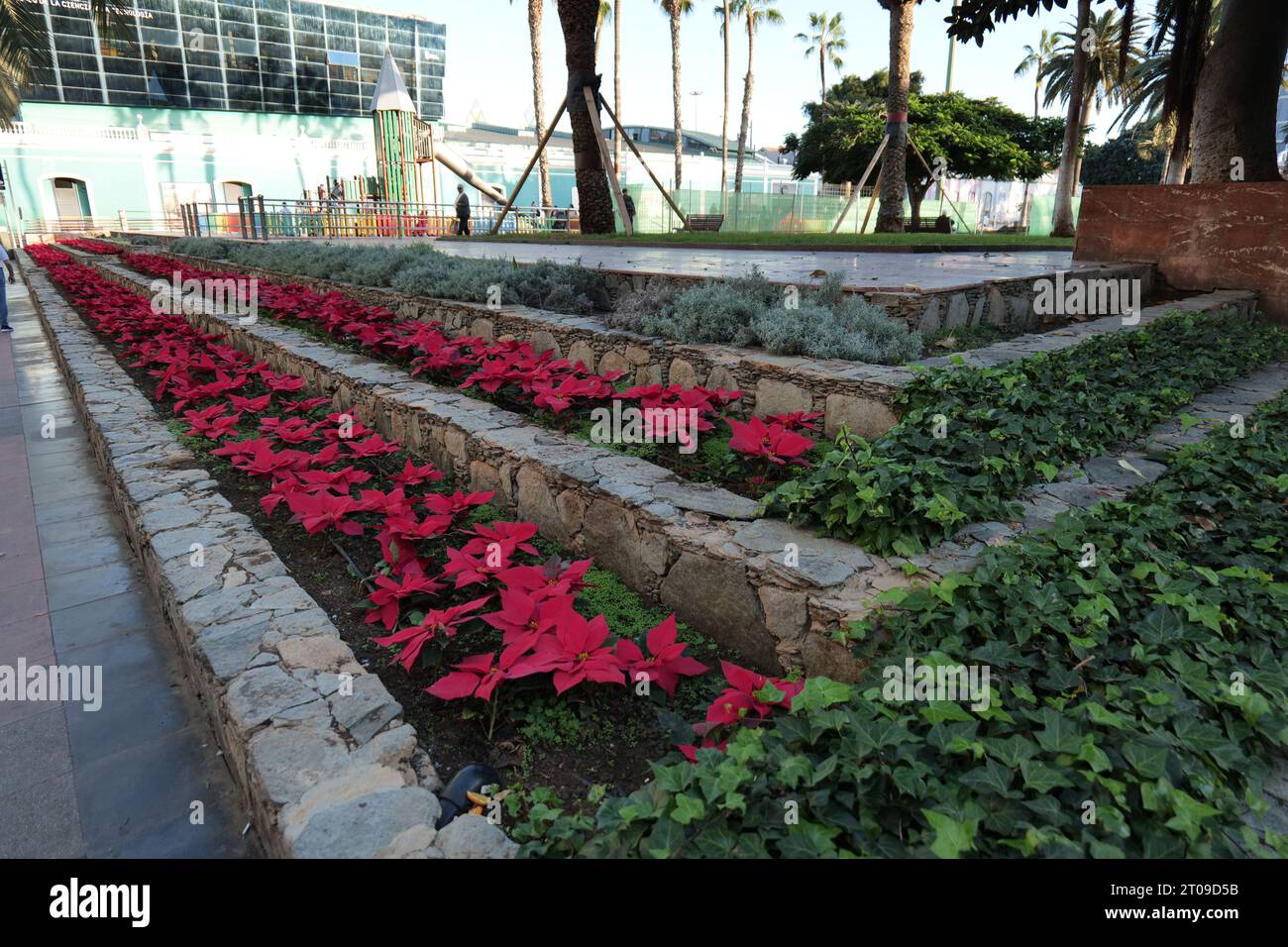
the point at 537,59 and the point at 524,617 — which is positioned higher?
the point at 537,59

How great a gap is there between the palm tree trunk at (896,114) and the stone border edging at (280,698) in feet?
49.0

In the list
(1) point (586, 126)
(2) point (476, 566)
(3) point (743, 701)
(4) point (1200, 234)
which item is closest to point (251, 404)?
(2) point (476, 566)

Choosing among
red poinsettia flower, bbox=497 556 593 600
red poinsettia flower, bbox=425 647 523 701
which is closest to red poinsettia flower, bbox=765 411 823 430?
red poinsettia flower, bbox=497 556 593 600

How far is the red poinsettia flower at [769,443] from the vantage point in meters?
3.19

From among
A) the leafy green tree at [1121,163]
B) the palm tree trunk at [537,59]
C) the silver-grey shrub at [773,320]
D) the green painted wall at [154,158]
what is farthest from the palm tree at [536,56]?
the leafy green tree at [1121,163]

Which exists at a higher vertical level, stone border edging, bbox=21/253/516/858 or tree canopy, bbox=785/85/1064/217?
tree canopy, bbox=785/85/1064/217

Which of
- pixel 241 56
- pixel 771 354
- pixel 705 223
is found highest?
pixel 241 56

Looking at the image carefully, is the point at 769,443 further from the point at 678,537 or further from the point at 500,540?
the point at 500,540

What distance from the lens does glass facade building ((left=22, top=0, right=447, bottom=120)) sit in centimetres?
3366

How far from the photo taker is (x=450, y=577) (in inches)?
105

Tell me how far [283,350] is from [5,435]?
2098mm

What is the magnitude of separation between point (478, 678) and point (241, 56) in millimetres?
46135

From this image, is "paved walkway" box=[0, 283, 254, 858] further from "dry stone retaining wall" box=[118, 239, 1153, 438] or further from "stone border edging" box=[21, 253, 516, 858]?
"dry stone retaining wall" box=[118, 239, 1153, 438]

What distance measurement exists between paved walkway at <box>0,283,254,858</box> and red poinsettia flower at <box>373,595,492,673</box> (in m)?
0.58
